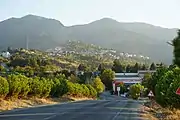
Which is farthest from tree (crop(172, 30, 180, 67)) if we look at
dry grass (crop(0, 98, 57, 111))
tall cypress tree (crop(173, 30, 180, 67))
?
dry grass (crop(0, 98, 57, 111))

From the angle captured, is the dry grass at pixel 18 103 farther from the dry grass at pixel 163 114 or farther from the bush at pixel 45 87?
the dry grass at pixel 163 114

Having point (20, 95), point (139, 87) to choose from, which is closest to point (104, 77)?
point (139, 87)

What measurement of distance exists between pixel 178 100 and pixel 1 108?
16.5m

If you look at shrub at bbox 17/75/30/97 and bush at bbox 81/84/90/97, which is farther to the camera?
bush at bbox 81/84/90/97

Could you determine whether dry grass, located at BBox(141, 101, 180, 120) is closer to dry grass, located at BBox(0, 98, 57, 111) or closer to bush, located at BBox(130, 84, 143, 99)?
dry grass, located at BBox(0, 98, 57, 111)

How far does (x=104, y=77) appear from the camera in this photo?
172375mm

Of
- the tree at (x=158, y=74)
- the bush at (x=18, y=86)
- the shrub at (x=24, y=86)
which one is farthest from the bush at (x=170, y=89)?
the shrub at (x=24, y=86)

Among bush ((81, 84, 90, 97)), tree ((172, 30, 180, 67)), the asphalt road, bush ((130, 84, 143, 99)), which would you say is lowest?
bush ((130, 84, 143, 99))

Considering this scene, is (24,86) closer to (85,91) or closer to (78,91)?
(78,91)

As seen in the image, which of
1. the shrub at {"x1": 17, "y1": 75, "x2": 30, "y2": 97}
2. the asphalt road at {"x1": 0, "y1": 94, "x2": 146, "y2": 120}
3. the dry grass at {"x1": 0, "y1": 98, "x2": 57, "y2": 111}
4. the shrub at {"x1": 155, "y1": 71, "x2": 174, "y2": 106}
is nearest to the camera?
the asphalt road at {"x1": 0, "y1": 94, "x2": 146, "y2": 120}

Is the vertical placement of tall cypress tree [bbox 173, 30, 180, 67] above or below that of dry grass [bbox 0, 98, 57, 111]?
above

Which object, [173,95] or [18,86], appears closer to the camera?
[173,95]

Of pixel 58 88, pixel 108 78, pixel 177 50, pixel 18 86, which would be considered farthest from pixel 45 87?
pixel 108 78

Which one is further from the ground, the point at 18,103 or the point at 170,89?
the point at 170,89
